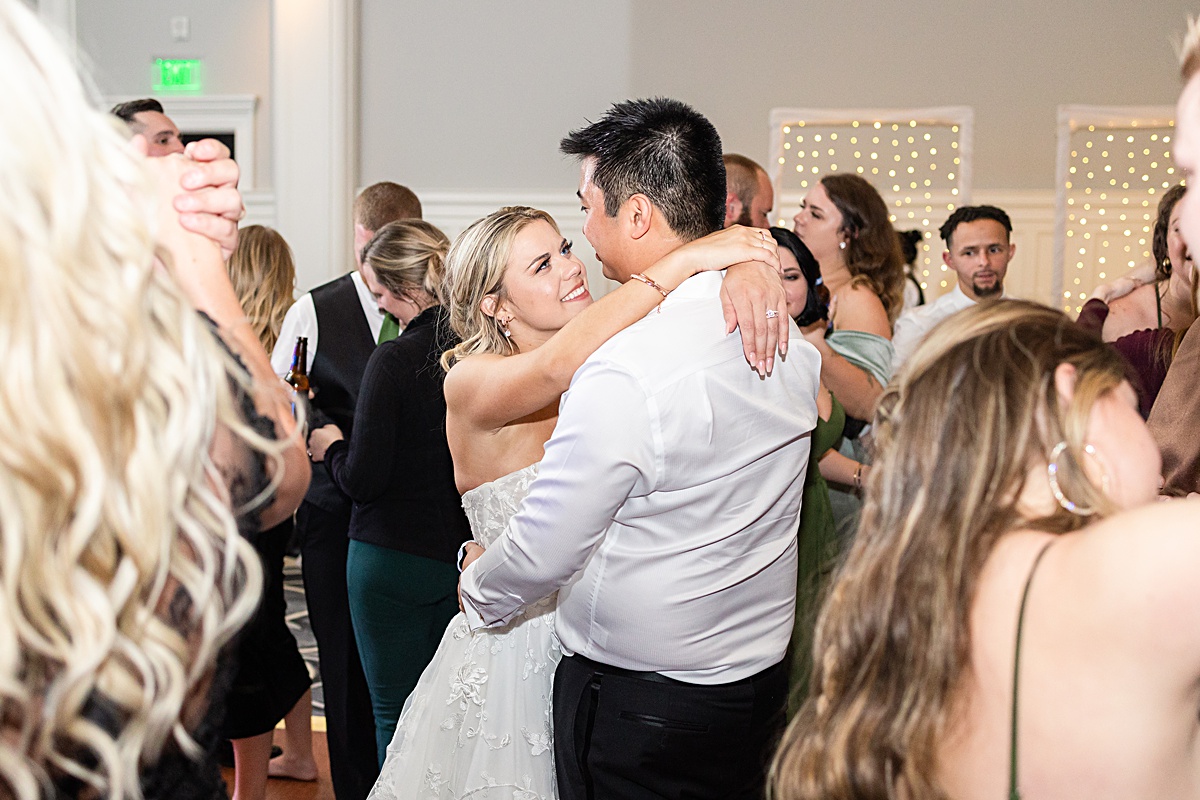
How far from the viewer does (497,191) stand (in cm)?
769

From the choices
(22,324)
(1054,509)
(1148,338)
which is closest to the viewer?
(22,324)

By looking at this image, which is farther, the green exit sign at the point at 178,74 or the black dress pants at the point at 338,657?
the green exit sign at the point at 178,74

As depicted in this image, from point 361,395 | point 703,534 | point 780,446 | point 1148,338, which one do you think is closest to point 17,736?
point 703,534

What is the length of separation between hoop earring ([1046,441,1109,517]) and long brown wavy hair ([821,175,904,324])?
2693 mm

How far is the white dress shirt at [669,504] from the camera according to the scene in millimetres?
1724

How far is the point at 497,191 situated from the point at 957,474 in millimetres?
6846

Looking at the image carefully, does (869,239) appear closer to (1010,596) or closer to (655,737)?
(655,737)

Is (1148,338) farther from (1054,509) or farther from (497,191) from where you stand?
(497,191)

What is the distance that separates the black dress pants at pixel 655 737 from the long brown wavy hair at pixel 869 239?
2124 millimetres

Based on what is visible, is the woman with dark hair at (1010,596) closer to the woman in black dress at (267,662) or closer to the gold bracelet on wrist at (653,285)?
the gold bracelet on wrist at (653,285)

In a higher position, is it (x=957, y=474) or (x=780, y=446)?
(x=957, y=474)

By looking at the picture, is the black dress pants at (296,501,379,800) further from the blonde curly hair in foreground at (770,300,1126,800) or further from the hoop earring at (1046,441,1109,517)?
the hoop earring at (1046,441,1109,517)

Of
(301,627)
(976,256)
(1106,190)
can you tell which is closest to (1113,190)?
(1106,190)

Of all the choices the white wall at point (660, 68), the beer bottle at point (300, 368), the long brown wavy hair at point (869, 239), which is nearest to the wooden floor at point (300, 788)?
the beer bottle at point (300, 368)
